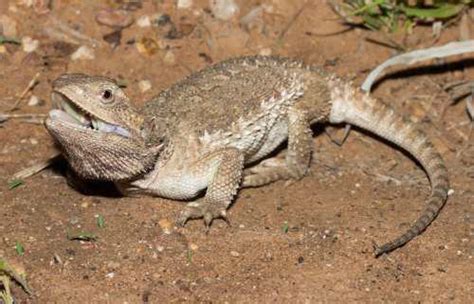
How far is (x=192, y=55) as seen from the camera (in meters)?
7.74

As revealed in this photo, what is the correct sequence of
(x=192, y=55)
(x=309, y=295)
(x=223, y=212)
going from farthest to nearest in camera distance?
(x=192, y=55) → (x=223, y=212) → (x=309, y=295)

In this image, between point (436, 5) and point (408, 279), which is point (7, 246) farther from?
point (436, 5)

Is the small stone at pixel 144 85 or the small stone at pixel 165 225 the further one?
the small stone at pixel 144 85

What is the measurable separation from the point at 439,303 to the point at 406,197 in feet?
4.25

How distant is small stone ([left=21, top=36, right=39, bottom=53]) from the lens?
24.9ft

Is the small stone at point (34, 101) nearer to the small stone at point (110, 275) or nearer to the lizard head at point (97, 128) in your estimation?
the lizard head at point (97, 128)

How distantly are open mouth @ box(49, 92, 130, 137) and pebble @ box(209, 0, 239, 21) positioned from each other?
8.87 ft

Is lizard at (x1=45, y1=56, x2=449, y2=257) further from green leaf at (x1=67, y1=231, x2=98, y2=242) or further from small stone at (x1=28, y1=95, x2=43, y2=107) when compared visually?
small stone at (x1=28, y1=95, x2=43, y2=107)

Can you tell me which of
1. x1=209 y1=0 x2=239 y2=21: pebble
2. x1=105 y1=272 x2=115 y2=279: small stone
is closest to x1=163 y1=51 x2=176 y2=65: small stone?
x1=209 y1=0 x2=239 y2=21: pebble

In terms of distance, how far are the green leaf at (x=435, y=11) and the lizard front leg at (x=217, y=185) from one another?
7.58 ft

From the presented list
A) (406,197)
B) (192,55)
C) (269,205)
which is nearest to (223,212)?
(269,205)

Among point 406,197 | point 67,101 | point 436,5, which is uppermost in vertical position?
point 67,101

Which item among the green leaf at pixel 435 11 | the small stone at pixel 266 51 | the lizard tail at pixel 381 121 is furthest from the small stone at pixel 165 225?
the green leaf at pixel 435 11

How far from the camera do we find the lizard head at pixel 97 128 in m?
5.23
